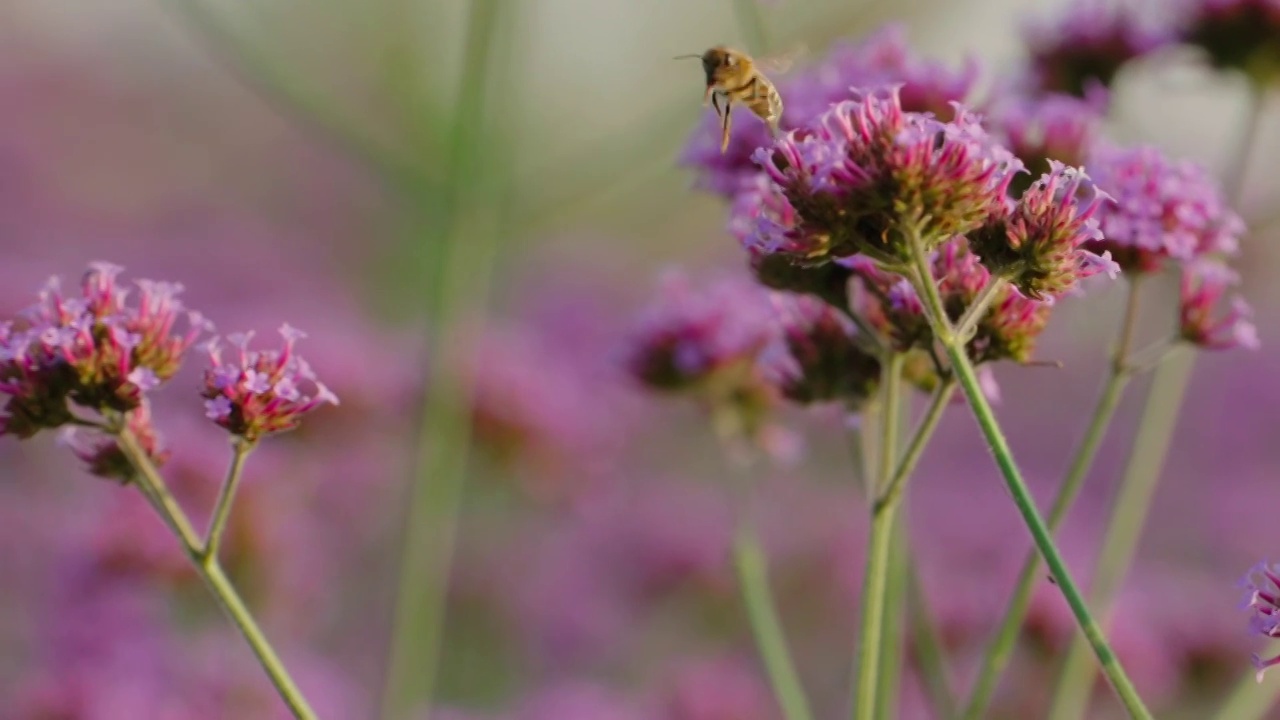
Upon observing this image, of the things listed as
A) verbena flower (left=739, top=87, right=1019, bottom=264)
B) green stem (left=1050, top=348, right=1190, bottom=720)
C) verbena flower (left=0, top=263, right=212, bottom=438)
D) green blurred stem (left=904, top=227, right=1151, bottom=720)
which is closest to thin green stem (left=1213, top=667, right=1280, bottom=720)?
green stem (left=1050, top=348, right=1190, bottom=720)

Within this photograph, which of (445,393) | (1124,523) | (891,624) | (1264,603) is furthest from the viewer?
(445,393)

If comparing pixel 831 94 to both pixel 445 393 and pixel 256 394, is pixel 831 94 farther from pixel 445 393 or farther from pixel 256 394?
pixel 445 393

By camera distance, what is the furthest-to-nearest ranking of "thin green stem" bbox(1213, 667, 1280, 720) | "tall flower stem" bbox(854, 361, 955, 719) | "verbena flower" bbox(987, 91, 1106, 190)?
"verbena flower" bbox(987, 91, 1106, 190), "thin green stem" bbox(1213, 667, 1280, 720), "tall flower stem" bbox(854, 361, 955, 719)

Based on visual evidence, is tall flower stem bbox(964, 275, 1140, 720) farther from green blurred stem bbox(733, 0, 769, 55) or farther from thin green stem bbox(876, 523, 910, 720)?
Answer: green blurred stem bbox(733, 0, 769, 55)

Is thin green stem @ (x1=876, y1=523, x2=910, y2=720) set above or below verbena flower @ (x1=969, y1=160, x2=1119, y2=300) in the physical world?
below

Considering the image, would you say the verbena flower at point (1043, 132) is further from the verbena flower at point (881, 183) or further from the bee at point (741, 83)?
the verbena flower at point (881, 183)

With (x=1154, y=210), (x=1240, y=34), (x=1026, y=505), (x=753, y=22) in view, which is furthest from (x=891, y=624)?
(x=1240, y=34)
